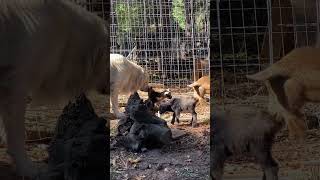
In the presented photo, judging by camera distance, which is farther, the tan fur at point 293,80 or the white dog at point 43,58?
the tan fur at point 293,80

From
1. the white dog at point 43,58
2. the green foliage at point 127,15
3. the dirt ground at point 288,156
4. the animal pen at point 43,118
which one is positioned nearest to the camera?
the white dog at point 43,58

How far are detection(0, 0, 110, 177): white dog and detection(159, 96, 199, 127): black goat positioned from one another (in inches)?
17.2

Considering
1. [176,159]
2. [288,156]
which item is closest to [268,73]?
[288,156]

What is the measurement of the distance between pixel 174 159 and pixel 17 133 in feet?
3.52

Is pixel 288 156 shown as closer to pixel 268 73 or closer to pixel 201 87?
pixel 268 73

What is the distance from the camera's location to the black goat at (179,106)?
370 centimetres

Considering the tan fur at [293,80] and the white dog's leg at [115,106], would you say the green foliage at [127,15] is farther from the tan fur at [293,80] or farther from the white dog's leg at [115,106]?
the tan fur at [293,80]

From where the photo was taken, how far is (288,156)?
11.8ft

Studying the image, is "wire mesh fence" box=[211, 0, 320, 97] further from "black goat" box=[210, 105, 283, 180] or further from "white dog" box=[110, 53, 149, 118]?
"white dog" box=[110, 53, 149, 118]

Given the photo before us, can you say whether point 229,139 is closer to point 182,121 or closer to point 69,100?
point 182,121

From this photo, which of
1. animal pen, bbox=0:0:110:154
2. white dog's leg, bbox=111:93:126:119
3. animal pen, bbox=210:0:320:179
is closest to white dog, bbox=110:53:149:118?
white dog's leg, bbox=111:93:126:119

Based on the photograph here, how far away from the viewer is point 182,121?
3830 mm

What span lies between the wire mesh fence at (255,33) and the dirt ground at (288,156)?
80mm

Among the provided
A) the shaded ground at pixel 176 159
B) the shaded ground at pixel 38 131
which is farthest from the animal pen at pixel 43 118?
the shaded ground at pixel 176 159
